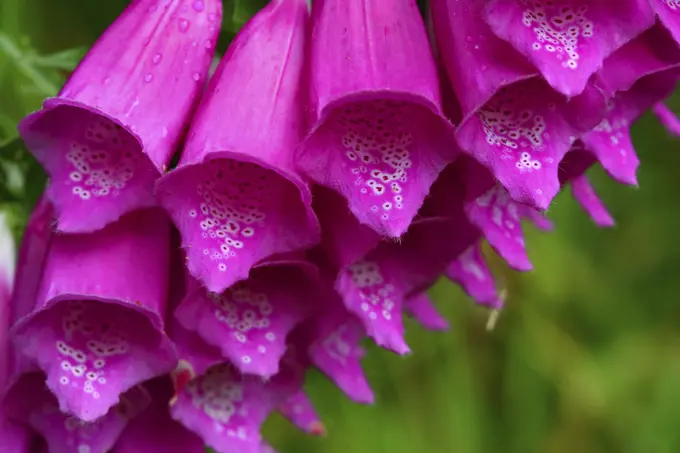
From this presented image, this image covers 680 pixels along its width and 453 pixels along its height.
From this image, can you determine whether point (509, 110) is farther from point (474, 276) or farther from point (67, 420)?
point (67, 420)

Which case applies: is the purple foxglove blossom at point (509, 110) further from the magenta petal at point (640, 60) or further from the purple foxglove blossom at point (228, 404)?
the purple foxglove blossom at point (228, 404)

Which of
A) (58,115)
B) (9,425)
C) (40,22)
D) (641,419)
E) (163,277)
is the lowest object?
(641,419)

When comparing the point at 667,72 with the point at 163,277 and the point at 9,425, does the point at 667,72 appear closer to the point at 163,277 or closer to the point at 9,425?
the point at 163,277

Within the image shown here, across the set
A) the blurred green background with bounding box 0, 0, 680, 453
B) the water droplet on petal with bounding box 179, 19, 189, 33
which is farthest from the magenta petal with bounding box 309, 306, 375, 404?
the blurred green background with bounding box 0, 0, 680, 453

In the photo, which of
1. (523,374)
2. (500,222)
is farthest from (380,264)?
(523,374)

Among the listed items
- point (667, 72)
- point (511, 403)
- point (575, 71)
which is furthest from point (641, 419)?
point (575, 71)

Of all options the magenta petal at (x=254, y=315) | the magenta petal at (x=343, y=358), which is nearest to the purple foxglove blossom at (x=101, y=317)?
the magenta petal at (x=254, y=315)

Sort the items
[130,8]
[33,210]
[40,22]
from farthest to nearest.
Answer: [40,22], [33,210], [130,8]
